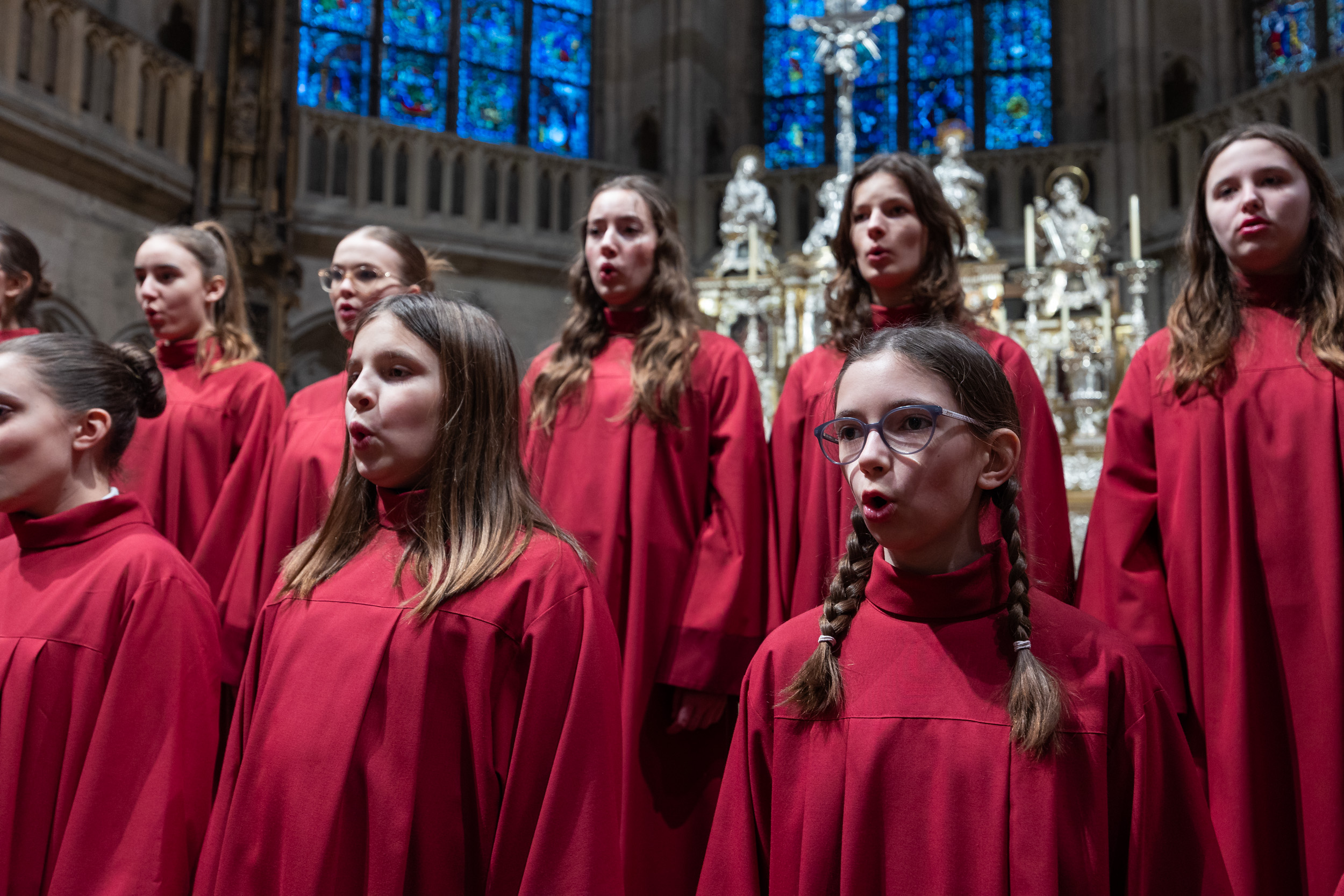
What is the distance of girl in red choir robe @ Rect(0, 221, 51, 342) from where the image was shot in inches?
123

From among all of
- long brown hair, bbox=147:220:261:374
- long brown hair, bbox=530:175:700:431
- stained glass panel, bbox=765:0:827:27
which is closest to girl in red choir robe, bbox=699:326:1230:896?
long brown hair, bbox=530:175:700:431

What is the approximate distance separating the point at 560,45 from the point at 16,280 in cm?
862

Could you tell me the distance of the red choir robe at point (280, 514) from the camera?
8.90ft

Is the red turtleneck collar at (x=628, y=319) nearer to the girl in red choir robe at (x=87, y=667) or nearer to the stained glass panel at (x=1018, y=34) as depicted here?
the girl in red choir robe at (x=87, y=667)

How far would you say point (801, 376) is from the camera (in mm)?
2701

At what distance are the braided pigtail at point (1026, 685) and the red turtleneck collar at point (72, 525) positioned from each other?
1483 mm

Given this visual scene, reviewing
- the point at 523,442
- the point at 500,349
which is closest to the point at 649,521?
the point at 523,442

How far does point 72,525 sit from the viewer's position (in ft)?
6.97

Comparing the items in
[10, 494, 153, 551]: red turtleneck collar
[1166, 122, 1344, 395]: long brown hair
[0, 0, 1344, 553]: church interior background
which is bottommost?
[10, 494, 153, 551]: red turtleneck collar

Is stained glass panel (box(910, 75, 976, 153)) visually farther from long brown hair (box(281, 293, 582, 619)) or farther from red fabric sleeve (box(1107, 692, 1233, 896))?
red fabric sleeve (box(1107, 692, 1233, 896))

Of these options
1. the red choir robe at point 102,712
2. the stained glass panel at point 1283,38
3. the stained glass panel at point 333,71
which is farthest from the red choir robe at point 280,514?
the stained glass panel at point 1283,38

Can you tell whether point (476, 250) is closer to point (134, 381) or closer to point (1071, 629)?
point (134, 381)

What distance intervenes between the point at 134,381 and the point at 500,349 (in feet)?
2.92

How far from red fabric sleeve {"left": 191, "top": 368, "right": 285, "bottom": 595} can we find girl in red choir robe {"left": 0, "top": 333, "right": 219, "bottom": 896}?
2.14 feet
